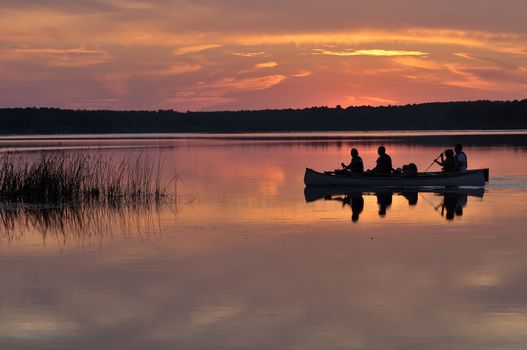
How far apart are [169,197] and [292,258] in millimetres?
12776

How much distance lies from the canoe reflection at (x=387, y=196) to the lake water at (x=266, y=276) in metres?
0.26

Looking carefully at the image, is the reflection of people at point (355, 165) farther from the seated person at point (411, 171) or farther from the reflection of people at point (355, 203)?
the reflection of people at point (355, 203)

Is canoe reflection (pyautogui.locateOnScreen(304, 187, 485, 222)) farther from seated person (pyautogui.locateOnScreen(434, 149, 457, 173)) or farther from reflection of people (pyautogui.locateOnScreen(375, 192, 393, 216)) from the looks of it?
seated person (pyautogui.locateOnScreen(434, 149, 457, 173))

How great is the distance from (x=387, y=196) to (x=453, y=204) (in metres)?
3.00

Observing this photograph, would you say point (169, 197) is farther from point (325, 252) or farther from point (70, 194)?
point (325, 252)

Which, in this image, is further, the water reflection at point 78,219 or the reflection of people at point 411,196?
the reflection of people at point 411,196

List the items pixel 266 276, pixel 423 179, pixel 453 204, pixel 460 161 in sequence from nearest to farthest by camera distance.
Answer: pixel 266 276 → pixel 453 204 → pixel 423 179 → pixel 460 161

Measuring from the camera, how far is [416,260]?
13828mm

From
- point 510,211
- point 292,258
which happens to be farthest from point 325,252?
point 510,211

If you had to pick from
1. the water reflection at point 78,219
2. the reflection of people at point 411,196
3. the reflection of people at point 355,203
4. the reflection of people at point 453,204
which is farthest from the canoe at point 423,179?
the water reflection at point 78,219

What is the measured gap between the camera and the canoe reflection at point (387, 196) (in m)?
22.2

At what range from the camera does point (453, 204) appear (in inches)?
939

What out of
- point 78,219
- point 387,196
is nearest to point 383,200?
point 387,196

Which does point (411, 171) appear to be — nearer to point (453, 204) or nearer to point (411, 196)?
point (411, 196)
